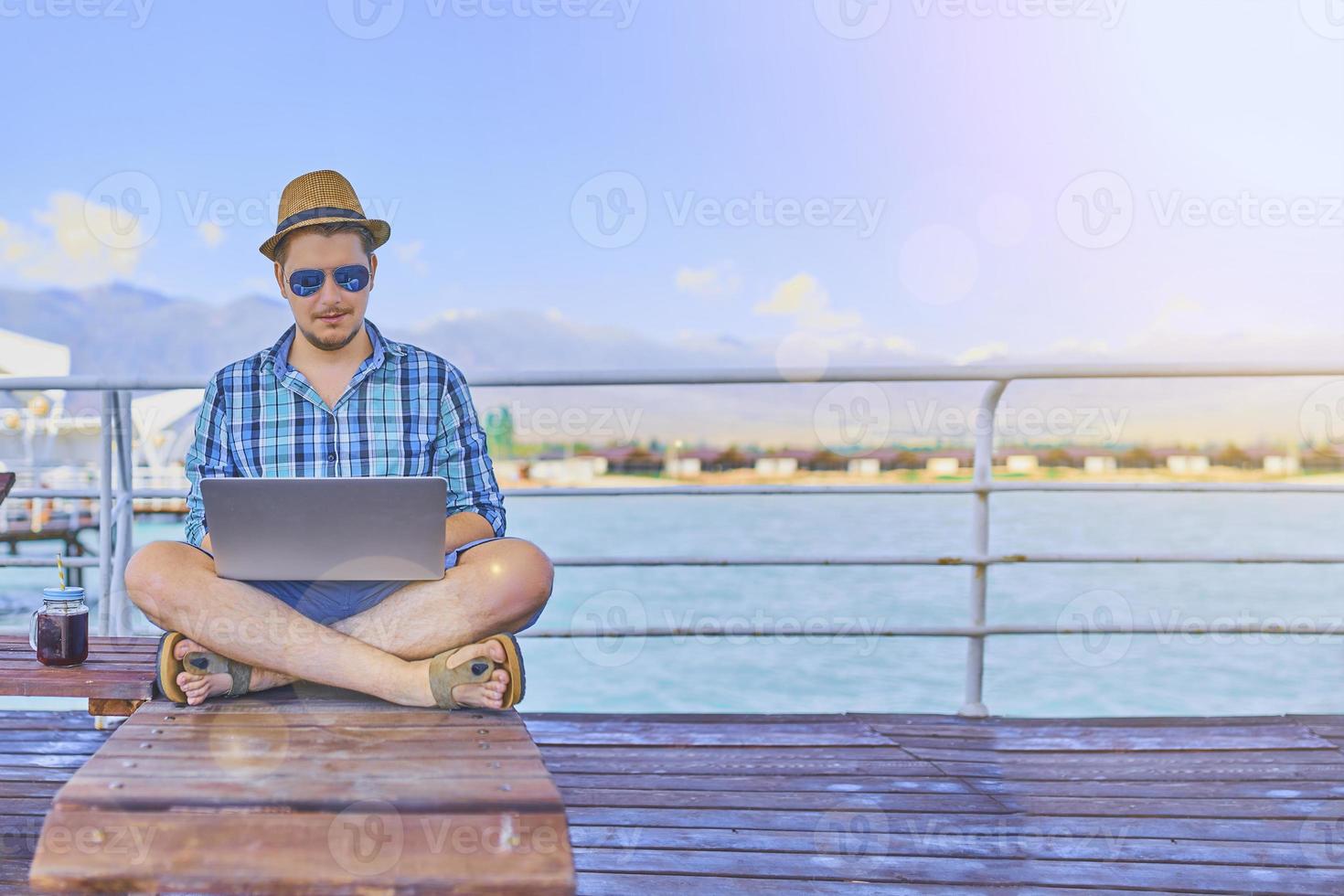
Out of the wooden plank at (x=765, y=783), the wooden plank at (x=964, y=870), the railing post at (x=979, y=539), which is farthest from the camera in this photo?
the railing post at (x=979, y=539)

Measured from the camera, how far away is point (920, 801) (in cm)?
213

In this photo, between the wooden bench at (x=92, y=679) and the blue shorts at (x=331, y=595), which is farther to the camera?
the blue shorts at (x=331, y=595)

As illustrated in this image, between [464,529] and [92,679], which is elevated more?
[464,529]

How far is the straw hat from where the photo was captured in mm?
1826

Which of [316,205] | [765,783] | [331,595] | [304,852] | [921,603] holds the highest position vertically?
[316,205]

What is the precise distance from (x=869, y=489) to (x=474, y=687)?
1.55 meters

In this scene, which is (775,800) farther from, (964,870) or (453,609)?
(453,609)

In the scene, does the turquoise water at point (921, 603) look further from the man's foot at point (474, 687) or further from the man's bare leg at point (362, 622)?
the man's foot at point (474, 687)

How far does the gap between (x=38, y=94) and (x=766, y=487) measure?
19.9m

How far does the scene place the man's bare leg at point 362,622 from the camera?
1.47 meters

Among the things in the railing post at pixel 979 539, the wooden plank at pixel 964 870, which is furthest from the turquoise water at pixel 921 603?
the wooden plank at pixel 964 870

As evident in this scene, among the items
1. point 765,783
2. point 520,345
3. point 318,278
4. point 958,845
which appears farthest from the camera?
point 520,345

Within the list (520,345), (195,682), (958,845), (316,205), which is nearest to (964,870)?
(958,845)

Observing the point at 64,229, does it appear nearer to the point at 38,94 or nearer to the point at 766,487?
the point at 38,94
